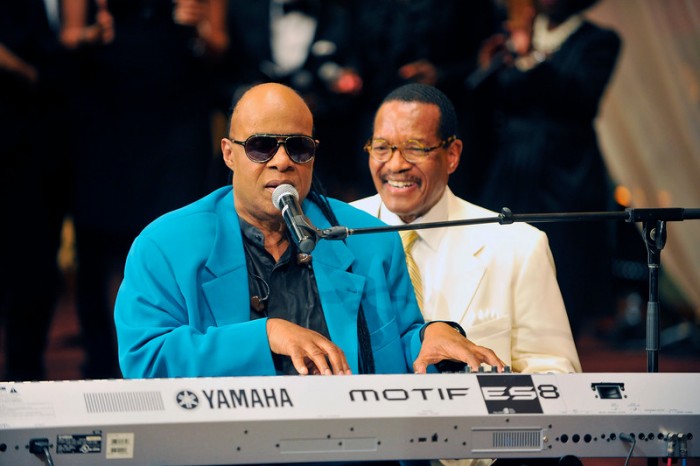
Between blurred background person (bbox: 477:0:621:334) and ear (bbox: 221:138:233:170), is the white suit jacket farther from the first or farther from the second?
blurred background person (bbox: 477:0:621:334)

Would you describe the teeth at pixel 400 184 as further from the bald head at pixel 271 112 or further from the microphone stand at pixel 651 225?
the microphone stand at pixel 651 225

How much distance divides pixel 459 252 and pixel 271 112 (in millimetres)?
857

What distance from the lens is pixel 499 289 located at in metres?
3.43

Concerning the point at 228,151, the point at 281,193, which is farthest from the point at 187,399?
the point at 228,151

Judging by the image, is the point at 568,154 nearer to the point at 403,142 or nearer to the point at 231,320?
the point at 403,142

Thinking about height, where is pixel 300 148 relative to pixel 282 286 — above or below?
above

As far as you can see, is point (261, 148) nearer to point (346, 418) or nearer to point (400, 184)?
point (400, 184)

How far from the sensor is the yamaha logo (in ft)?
7.64

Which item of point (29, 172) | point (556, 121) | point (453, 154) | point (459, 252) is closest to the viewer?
point (459, 252)

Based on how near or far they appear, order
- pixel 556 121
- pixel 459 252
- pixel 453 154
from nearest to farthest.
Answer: pixel 459 252 → pixel 453 154 → pixel 556 121

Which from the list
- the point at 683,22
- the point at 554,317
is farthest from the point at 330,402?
the point at 683,22

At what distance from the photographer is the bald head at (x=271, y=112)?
2.98 m

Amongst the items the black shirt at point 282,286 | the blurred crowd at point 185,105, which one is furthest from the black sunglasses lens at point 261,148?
the blurred crowd at point 185,105

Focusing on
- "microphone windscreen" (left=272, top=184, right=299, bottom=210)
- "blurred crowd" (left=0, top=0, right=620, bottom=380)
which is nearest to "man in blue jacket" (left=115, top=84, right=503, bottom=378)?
"microphone windscreen" (left=272, top=184, right=299, bottom=210)
